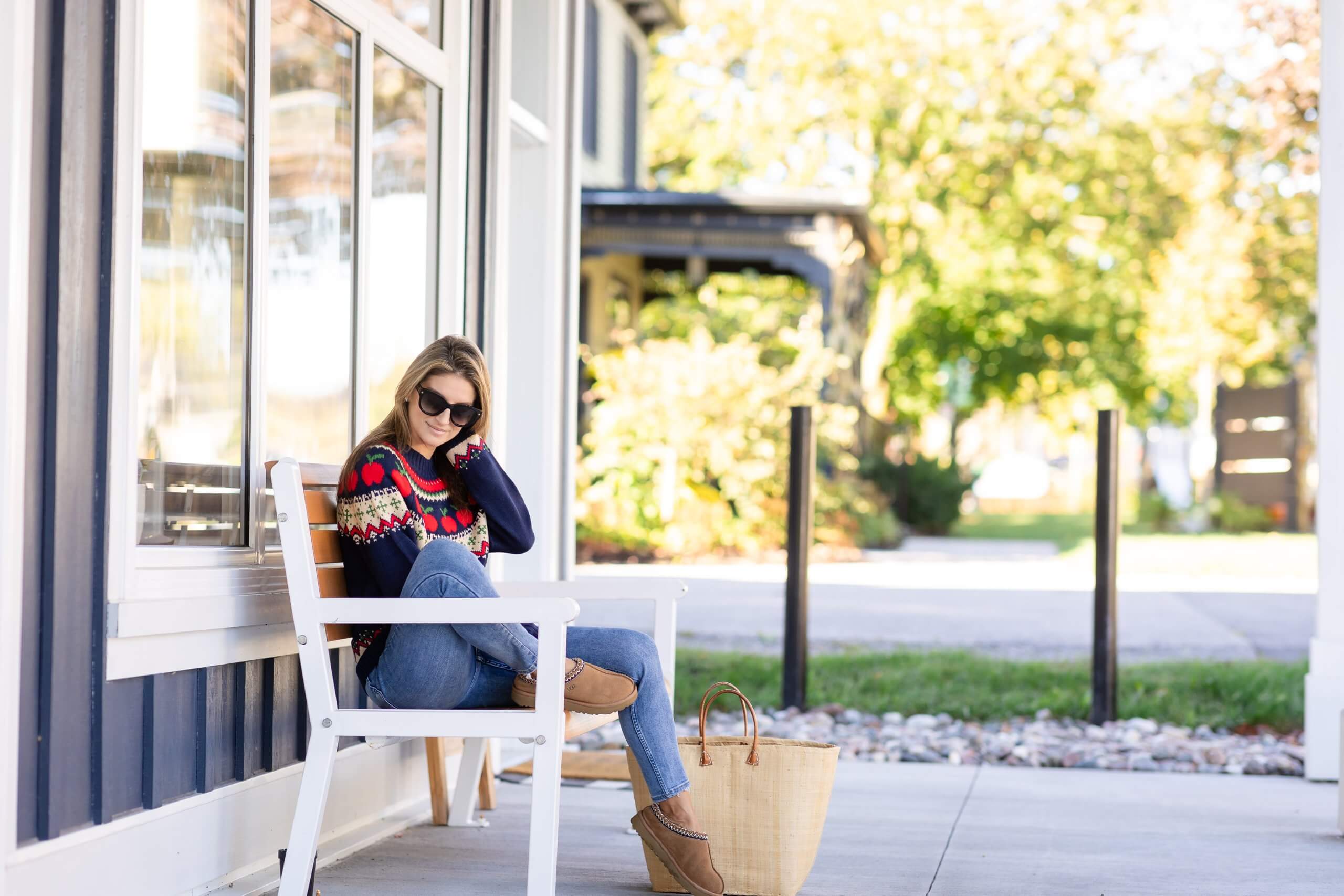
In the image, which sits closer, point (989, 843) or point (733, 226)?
point (989, 843)

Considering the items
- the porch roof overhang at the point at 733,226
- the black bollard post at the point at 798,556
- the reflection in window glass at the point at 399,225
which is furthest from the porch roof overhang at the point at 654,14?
the reflection in window glass at the point at 399,225

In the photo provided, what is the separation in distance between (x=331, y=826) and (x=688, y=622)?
4.87m

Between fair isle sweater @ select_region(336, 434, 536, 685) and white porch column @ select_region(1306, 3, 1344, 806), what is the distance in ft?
9.97

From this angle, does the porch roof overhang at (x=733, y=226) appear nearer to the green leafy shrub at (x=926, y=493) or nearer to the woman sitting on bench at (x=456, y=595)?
the green leafy shrub at (x=926, y=493)

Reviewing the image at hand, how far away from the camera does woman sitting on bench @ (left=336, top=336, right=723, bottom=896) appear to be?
2.93 meters

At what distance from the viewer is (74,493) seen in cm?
258

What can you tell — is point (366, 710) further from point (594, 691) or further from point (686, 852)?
point (686, 852)

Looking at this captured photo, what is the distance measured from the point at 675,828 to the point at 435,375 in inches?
44.4

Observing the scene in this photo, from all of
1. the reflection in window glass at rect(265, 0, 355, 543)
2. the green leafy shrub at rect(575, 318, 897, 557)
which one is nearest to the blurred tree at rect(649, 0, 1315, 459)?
the green leafy shrub at rect(575, 318, 897, 557)

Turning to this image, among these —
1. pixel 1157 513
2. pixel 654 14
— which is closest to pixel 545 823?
pixel 654 14

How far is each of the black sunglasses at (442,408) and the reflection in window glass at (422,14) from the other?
133cm

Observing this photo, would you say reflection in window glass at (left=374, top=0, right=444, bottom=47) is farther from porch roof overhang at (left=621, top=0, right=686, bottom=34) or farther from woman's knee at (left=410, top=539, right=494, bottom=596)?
porch roof overhang at (left=621, top=0, right=686, bottom=34)

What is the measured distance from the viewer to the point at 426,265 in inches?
169

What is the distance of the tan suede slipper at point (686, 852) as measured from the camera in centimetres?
293
